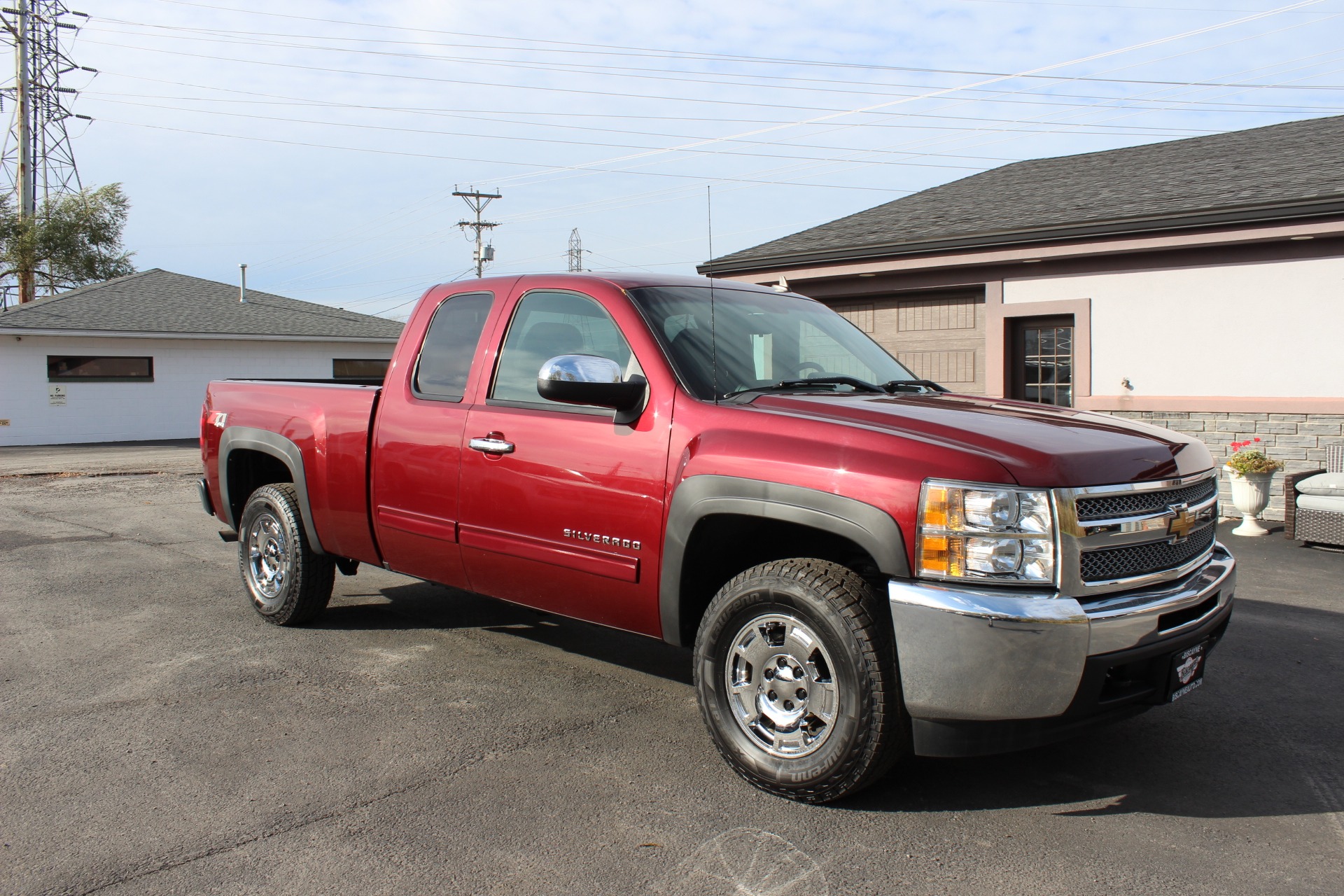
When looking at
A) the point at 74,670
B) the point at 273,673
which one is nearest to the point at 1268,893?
the point at 273,673

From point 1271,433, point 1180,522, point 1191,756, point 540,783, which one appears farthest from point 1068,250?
point 540,783

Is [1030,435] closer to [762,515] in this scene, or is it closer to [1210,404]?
[762,515]

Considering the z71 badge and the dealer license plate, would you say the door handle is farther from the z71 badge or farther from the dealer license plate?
the dealer license plate

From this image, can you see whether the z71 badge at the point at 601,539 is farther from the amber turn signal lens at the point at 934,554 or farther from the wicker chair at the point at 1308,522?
the wicker chair at the point at 1308,522

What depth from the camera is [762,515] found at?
364cm

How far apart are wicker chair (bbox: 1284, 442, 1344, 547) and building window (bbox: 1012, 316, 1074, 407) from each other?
2914 millimetres

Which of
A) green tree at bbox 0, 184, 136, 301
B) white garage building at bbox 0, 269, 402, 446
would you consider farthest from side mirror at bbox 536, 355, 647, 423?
green tree at bbox 0, 184, 136, 301

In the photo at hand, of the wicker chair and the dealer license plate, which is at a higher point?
the dealer license plate

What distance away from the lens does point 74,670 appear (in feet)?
17.1

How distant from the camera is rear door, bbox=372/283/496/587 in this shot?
16.1 ft

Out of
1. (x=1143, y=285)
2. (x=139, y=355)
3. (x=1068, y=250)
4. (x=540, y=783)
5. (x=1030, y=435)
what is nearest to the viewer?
(x=1030, y=435)

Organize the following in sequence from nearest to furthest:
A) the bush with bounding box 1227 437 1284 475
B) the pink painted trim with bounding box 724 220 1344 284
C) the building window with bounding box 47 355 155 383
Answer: the bush with bounding box 1227 437 1284 475, the pink painted trim with bounding box 724 220 1344 284, the building window with bounding box 47 355 155 383

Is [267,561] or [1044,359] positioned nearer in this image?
[267,561]

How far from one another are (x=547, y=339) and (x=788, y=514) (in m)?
1.72
